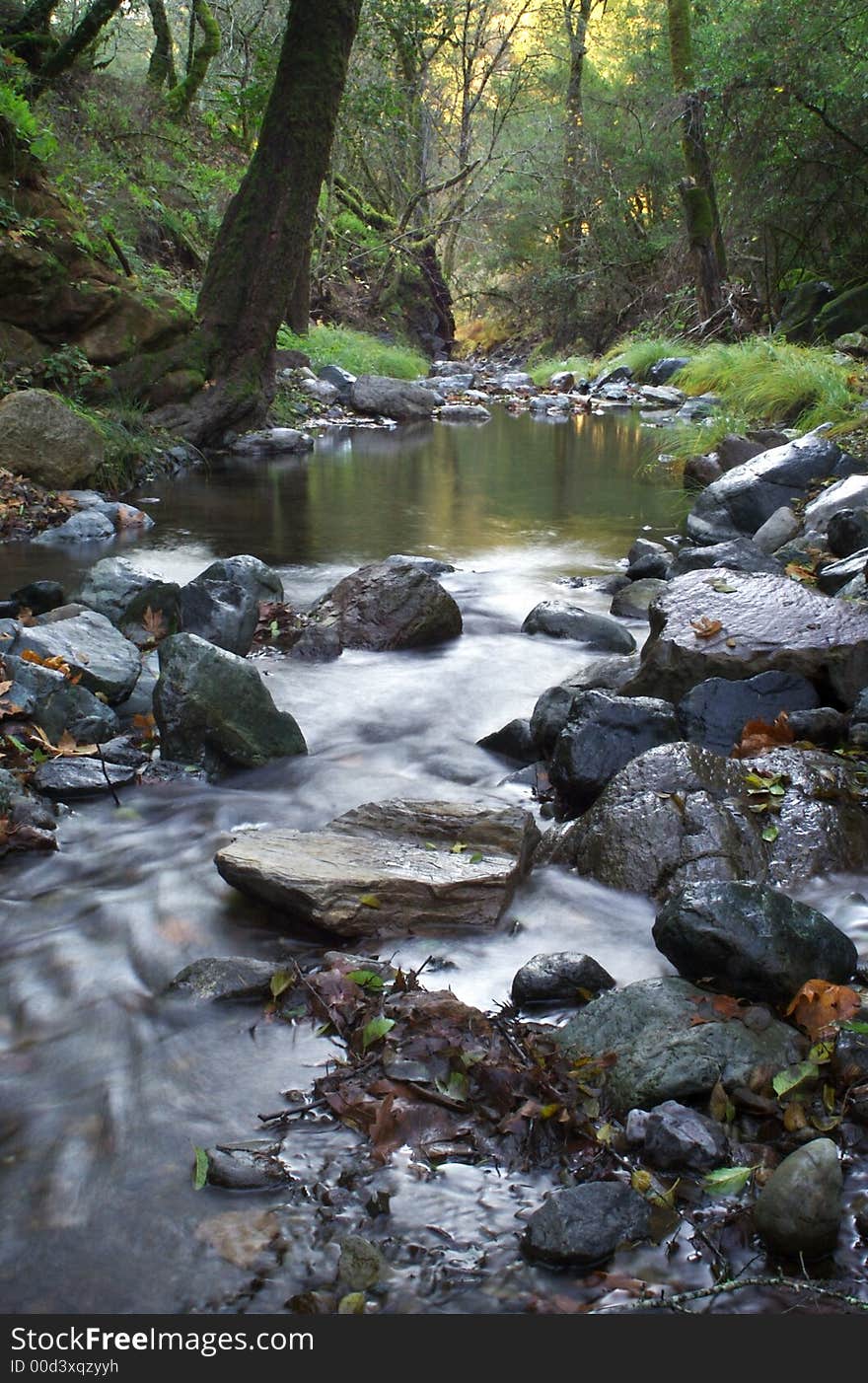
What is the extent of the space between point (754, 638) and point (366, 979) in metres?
2.46

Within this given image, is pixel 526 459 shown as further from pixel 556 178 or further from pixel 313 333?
pixel 556 178

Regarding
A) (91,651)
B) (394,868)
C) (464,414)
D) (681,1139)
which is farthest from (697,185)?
(681,1139)

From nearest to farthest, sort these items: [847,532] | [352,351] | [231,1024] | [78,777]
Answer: [231,1024] < [78,777] < [847,532] < [352,351]

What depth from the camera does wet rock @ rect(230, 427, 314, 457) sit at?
514 inches

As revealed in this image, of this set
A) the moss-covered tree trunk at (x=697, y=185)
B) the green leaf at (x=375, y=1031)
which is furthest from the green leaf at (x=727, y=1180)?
the moss-covered tree trunk at (x=697, y=185)

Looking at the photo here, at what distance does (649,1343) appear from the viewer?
1.81m

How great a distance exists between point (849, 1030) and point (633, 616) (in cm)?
444

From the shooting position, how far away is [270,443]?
1334cm

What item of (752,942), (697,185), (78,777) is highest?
(697,185)

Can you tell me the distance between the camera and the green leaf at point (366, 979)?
9.28 ft

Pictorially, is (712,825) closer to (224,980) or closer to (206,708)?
(224,980)

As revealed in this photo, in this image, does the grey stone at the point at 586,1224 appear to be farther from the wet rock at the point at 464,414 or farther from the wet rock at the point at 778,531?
the wet rock at the point at 464,414

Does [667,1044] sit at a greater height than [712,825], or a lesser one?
lesser

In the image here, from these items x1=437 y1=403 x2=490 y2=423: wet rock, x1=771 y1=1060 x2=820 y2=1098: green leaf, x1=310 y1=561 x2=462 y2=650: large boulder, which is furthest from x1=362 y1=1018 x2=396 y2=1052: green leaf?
x1=437 y1=403 x2=490 y2=423: wet rock
